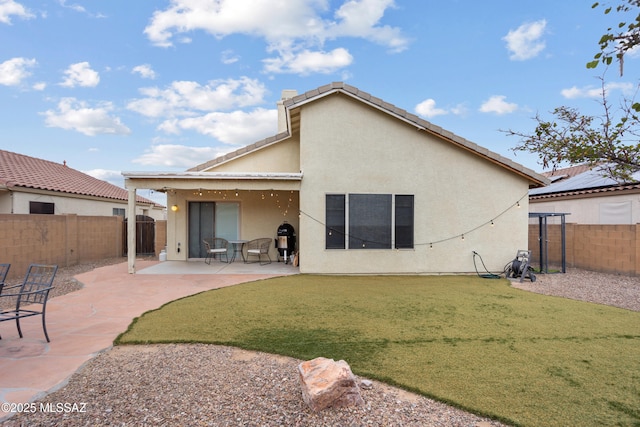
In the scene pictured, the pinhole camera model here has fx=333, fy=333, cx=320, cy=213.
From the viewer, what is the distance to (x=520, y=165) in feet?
33.8

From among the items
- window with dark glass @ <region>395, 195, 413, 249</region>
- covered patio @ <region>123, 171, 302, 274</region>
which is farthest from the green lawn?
covered patio @ <region>123, 171, 302, 274</region>

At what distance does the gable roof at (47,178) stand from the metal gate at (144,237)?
388 cm

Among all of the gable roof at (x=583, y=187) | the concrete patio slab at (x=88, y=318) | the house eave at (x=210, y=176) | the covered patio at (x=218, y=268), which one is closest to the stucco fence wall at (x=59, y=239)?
the concrete patio slab at (x=88, y=318)

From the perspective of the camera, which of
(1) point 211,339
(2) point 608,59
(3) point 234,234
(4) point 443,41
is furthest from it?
(3) point 234,234

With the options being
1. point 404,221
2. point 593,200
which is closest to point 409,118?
point 404,221

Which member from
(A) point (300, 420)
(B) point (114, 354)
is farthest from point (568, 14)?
(B) point (114, 354)

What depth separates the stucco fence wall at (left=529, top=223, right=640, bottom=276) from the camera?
1016 centimetres

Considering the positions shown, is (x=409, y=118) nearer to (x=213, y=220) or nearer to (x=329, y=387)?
(x=213, y=220)

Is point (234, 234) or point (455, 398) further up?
point (234, 234)

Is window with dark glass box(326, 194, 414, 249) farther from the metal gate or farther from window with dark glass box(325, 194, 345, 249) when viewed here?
the metal gate

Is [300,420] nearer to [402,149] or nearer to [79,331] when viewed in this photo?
[79,331]

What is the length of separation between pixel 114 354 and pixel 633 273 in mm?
13542

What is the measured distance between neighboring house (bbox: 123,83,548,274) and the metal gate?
553cm

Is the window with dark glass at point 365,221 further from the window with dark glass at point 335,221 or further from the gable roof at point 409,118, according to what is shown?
the gable roof at point 409,118
